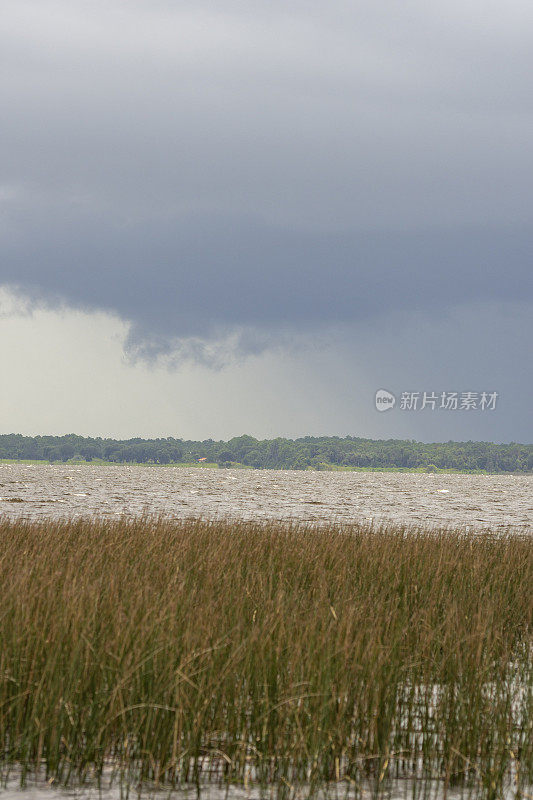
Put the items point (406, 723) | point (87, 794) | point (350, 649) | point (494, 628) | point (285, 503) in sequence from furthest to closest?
point (285, 503), point (494, 628), point (350, 649), point (406, 723), point (87, 794)

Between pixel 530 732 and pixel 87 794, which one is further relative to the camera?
pixel 530 732

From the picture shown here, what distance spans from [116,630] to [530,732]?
265cm

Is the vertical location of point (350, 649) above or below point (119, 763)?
above

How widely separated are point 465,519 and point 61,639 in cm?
1674

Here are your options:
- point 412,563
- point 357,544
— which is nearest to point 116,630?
point 412,563

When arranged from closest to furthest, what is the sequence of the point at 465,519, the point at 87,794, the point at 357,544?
the point at 87,794, the point at 357,544, the point at 465,519

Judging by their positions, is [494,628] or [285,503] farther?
[285,503]

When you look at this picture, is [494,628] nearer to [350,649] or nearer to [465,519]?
[350,649]

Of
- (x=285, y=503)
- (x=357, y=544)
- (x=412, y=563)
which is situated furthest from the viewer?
(x=285, y=503)

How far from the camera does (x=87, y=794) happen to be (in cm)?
390

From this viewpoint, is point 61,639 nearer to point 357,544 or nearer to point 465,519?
point 357,544

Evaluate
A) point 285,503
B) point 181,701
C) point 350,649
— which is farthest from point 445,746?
point 285,503

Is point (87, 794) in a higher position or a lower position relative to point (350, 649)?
lower

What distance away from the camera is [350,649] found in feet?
16.8
